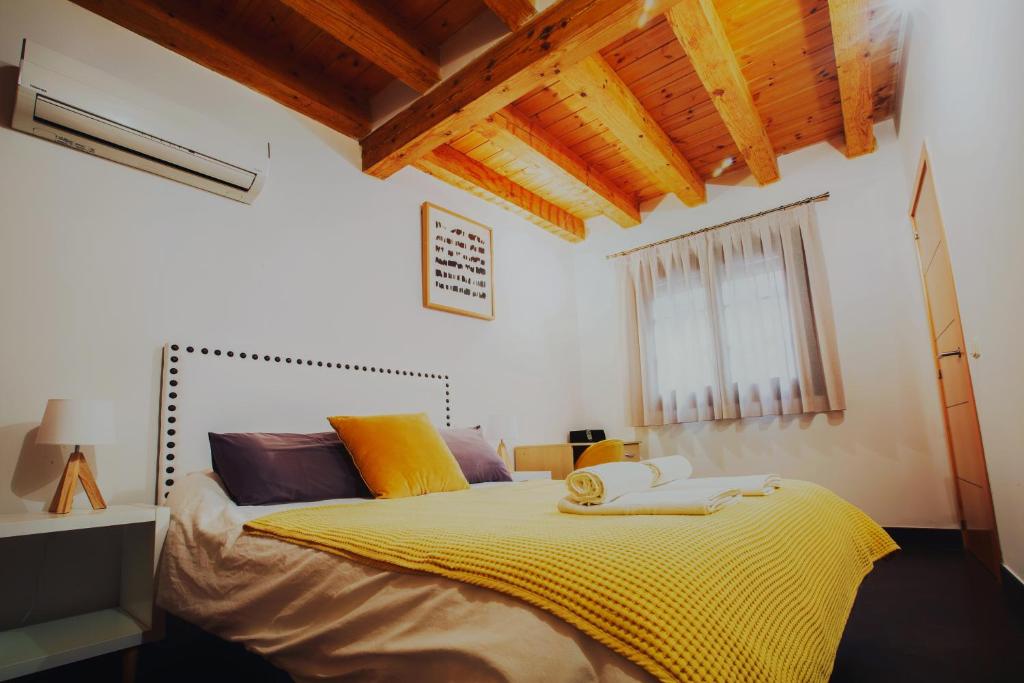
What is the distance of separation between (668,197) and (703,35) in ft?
6.67

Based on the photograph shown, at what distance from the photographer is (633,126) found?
3.35 metres

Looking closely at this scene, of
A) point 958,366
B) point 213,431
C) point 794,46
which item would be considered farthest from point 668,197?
point 213,431

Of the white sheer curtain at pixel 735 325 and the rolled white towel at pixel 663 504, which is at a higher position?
the white sheer curtain at pixel 735 325

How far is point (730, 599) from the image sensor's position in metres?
0.83

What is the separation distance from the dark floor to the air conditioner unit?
1.86m

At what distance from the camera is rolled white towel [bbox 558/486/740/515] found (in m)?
1.25

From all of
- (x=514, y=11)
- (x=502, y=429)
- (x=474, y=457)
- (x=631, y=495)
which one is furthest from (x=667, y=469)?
(x=514, y=11)

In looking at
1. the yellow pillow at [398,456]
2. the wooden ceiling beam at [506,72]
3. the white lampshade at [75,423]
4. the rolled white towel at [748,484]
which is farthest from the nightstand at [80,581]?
the wooden ceiling beam at [506,72]

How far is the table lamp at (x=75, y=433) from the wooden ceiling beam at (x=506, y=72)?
1.97 m

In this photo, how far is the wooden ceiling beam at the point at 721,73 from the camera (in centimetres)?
249

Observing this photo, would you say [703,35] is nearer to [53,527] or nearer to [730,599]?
[730,599]

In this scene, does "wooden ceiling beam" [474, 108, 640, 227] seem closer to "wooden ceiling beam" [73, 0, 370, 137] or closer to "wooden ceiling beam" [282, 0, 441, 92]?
"wooden ceiling beam" [282, 0, 441, 92]

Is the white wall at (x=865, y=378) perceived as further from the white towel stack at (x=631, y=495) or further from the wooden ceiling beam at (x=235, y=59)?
the wooden ceiling beam at (x=235, y=59)

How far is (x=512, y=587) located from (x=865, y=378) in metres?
3.59
